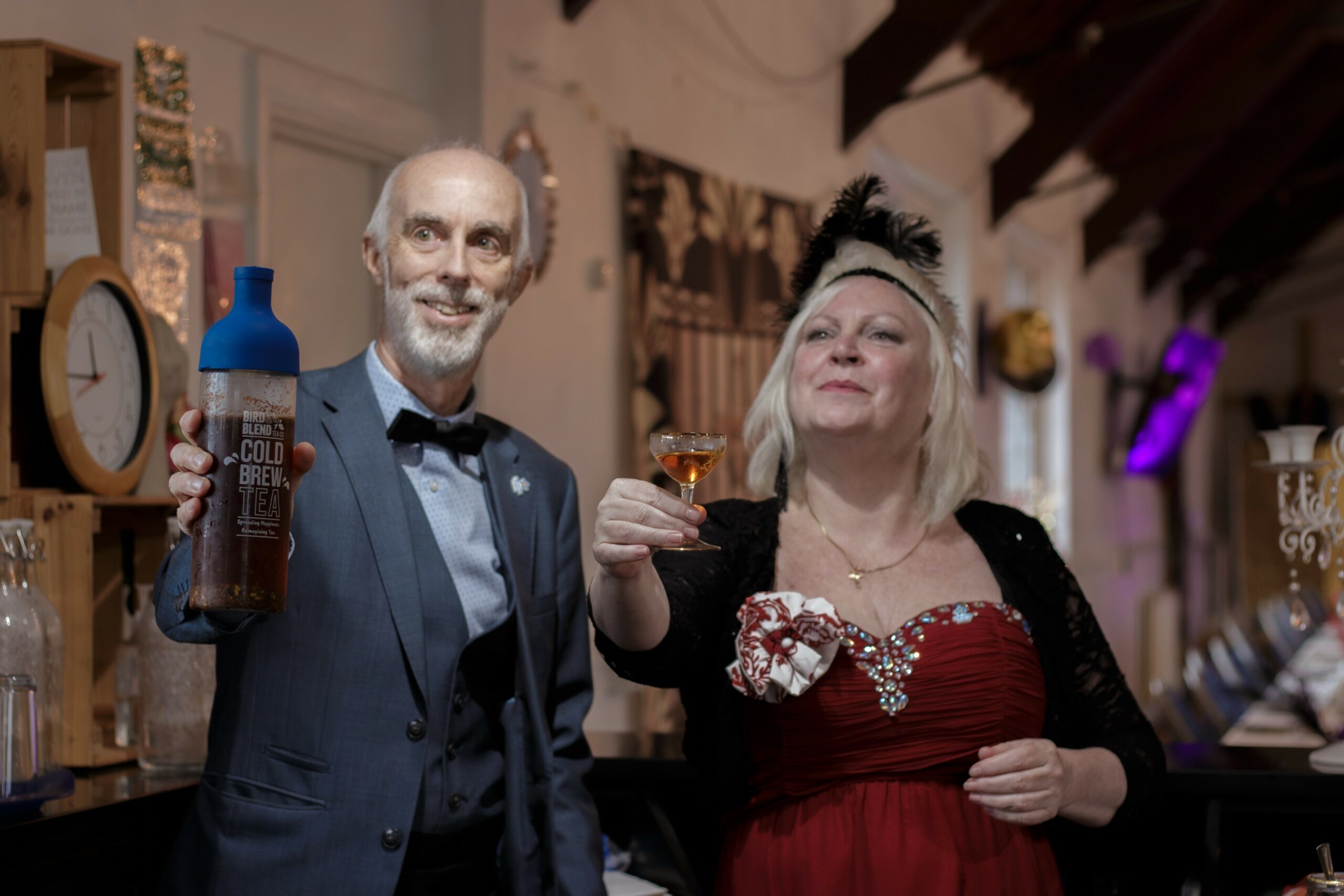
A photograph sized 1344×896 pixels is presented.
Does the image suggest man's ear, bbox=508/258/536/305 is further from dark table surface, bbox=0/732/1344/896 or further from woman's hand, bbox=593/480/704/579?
dark table surface, bbox=0/732/1344/896

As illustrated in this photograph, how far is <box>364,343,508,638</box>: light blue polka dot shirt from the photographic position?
203 centimetres

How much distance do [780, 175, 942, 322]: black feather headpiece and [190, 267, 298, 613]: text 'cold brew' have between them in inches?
45.4

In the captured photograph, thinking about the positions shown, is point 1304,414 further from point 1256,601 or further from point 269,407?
point 269,407

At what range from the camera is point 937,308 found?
8.04 ft

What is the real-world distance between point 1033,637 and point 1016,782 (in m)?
0.34

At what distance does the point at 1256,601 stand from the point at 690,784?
547cm

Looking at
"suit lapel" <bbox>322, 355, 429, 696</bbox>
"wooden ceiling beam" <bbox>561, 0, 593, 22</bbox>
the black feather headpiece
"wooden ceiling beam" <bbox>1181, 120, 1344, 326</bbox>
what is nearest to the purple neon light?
"wooden ceiling beam" <bbox>1181, 120, 1344, 326</bbox>

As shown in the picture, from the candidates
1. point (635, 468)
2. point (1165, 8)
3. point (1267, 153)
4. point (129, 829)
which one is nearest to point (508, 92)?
point (635, 468)

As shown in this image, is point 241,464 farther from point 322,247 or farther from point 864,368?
point 322,247

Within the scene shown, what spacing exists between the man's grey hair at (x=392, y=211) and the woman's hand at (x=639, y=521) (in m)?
0.59

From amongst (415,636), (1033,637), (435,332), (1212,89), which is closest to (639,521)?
(415,636)

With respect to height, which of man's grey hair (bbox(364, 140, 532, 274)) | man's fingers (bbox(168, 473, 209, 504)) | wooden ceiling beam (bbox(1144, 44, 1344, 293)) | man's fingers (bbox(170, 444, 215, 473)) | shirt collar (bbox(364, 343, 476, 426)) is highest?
wooden ceiling beam (bbox(1144, 44, 1344, 293))

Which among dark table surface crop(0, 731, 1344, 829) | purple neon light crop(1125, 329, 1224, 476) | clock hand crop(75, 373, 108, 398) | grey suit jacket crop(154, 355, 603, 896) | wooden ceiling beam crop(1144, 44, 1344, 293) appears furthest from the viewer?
purple neon light crop(1125, 329, 1224, 476)

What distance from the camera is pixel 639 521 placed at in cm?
165
